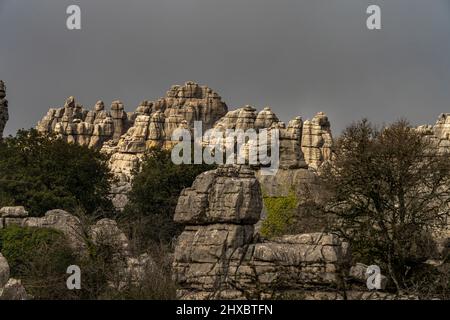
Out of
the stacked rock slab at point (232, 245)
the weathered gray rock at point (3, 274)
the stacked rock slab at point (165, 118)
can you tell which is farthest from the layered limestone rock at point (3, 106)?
the stacked rock slab at point (165, 118)

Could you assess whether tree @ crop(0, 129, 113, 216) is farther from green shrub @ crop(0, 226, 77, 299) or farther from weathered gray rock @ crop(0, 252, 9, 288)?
weathered gray rock @ crop(0, 252, 9, 288)

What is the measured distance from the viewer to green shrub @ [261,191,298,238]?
37.8 metres

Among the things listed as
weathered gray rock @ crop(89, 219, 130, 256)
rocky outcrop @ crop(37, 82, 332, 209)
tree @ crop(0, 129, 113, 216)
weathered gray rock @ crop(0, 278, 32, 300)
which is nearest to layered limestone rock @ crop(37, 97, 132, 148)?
rocky outcrop @ crop(37, 82, 332, 209)

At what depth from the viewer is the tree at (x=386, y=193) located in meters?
28.4

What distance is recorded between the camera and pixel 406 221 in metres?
29.7

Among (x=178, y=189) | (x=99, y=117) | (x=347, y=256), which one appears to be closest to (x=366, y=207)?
(x=347, y=256)

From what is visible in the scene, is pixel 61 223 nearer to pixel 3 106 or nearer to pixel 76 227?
pixel 76 227

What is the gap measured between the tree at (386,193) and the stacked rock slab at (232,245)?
3408mm

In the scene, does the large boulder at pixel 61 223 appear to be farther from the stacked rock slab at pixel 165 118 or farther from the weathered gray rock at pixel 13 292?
the stacked rock slab at pixel 165 118

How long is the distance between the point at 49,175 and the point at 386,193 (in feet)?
71.3

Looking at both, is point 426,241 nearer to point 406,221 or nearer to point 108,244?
point 406,221

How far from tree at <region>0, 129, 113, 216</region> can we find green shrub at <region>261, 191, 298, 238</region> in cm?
712

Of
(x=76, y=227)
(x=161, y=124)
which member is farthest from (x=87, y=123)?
(x=76, y=227)
